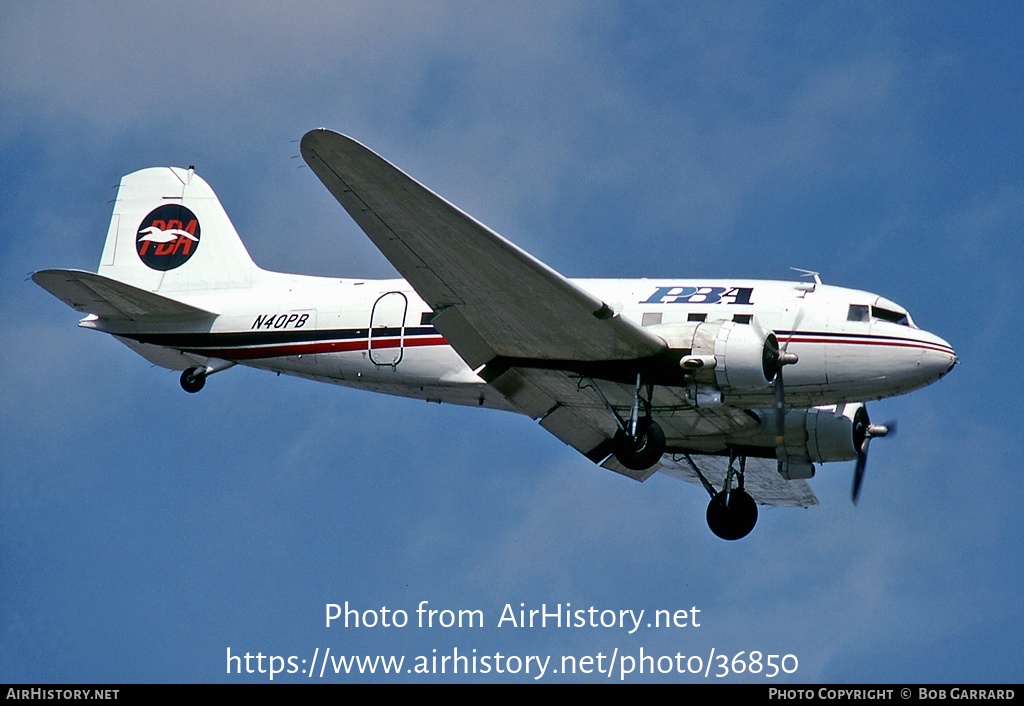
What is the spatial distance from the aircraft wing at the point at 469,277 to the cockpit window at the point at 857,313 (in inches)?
129

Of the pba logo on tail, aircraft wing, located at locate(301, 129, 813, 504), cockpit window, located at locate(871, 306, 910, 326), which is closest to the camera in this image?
aircraft wing, located at locate(301, 129, 813, 504)

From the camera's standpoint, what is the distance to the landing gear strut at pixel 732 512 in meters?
27.3

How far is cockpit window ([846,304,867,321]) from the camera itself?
24.6 m

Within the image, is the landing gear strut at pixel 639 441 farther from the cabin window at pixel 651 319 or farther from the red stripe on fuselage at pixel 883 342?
the red stripe on fuselage at pixel 883 342

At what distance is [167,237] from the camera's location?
3112 cm

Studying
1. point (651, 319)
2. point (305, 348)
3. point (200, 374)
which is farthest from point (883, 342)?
point (200, 374)

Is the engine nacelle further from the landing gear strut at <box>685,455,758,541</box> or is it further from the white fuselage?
the white fuselage

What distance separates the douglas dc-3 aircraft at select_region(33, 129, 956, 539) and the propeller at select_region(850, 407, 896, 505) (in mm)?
31

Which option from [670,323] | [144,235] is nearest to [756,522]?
[670,323]

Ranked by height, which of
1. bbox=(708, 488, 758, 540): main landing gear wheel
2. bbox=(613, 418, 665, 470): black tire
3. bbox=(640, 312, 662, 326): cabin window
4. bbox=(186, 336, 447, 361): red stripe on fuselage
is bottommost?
bbox=(708, 488, 758, 540): main landing gear wheel

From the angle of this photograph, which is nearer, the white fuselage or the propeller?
the white fuselage

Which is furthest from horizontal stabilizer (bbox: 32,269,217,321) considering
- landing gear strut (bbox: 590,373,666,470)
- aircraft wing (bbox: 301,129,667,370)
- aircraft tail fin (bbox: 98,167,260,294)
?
landing gear strut (bbox: 590,373,666,470)

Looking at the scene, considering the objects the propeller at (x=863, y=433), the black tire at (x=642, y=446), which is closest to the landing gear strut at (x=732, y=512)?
the propeller at (x=863, y=433)

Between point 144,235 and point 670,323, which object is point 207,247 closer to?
point 144,235
